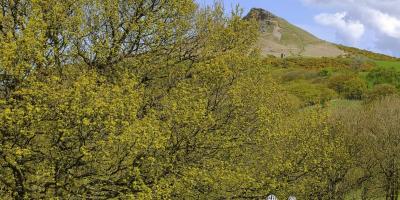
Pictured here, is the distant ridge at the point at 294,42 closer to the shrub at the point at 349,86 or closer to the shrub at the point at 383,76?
the shrub at the point at 383,76

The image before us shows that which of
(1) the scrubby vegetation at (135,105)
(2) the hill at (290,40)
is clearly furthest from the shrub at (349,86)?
(2) the hill at (290,40)

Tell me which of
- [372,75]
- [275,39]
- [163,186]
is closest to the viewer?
[163,186]

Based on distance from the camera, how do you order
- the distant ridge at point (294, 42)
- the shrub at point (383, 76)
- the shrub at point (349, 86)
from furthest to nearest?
the distant ridge at point (294, 42), the shrub at point (383, 76), the shrub at point (349, 86)

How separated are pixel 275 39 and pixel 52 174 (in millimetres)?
152038

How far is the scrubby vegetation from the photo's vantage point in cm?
1576

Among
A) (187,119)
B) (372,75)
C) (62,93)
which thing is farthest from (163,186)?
(372,75)

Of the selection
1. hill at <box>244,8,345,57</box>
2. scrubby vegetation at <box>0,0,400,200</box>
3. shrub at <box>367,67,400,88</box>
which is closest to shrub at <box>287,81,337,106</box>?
shrub at <box>367,67,400,88</box>

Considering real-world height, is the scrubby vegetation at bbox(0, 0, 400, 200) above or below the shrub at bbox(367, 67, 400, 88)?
below

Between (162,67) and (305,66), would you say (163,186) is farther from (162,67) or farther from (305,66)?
(305,66)

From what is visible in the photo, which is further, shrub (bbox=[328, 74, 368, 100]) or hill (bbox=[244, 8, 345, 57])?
hill (bbox=[244, 8, 345, 57])

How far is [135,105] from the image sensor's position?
16.5 metres

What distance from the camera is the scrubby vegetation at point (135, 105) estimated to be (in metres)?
15.8

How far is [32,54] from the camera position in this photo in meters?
16.0

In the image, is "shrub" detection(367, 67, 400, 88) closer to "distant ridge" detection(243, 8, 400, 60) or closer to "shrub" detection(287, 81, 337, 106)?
"shrub" detection(287, 81, 337, 106)
